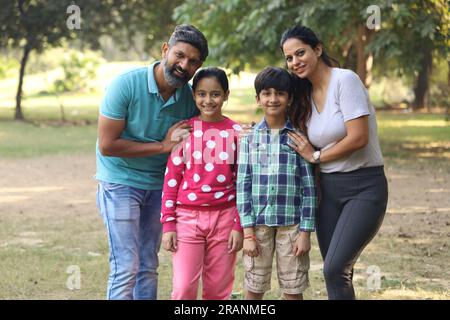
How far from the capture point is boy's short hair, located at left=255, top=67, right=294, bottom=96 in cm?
420

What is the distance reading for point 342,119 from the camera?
161 inches

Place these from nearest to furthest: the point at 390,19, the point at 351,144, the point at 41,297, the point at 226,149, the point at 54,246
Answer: the point at 351,144
the point at 226,149
the point at 41,297
the point at 54,246
the point at 390,19

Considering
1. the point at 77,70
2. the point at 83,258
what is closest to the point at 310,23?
the point at 83,258

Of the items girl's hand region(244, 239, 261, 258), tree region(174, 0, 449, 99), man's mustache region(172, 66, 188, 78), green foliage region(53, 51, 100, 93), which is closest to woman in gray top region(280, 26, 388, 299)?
girl's hand region(244, 239, 261, 258)

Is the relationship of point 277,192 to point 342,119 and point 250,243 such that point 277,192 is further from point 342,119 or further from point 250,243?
point 342,119

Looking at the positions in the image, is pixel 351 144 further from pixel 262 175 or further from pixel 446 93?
pixel 446 93

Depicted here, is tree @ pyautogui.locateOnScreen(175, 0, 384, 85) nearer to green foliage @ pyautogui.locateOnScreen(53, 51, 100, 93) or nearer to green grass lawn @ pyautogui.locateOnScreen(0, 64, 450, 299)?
green grass lawn @ pyautogui.locateOnScreen(0, 64, 450, 299)

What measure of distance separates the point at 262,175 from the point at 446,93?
67.2ft

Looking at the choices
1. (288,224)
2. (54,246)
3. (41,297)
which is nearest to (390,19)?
(54,246)

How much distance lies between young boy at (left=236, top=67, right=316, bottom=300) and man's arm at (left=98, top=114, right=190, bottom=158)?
38 cm

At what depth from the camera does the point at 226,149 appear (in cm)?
429

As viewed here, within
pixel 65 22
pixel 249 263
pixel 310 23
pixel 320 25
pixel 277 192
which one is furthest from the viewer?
pixel 65 22

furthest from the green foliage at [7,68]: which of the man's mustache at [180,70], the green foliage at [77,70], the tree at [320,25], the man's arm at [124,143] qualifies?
the man's mustache at [180,70]

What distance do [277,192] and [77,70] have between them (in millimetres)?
32299
